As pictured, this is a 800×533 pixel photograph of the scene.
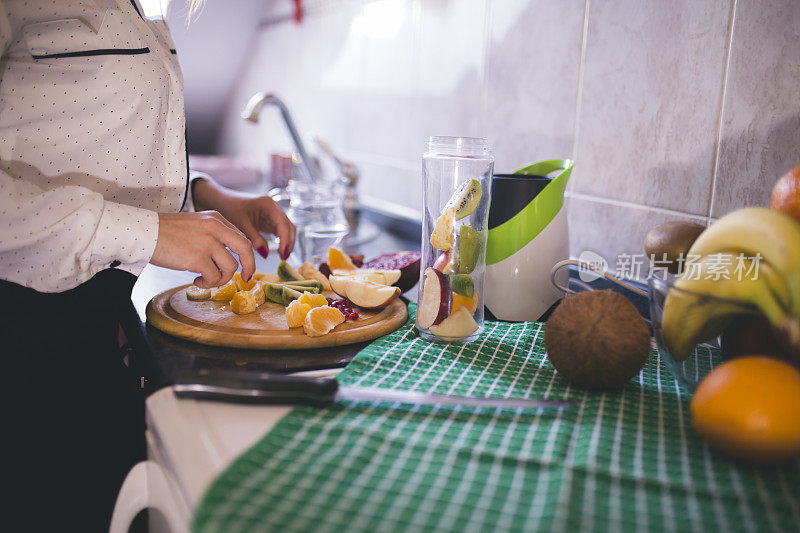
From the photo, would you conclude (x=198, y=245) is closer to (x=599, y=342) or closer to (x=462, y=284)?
(x=462, y=284)

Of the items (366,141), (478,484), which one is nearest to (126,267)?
(478,484)

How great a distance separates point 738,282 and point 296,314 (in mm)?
531

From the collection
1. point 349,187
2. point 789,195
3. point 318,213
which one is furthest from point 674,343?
point 349,187

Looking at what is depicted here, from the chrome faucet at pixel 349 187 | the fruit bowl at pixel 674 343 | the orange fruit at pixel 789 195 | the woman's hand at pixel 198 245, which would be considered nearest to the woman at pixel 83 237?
the woman's hand at pixel 198 245

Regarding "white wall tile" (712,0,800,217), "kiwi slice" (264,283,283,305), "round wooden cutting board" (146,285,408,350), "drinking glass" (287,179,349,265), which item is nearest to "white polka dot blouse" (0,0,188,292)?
"round wooden cutting board" (146,285,408,350)

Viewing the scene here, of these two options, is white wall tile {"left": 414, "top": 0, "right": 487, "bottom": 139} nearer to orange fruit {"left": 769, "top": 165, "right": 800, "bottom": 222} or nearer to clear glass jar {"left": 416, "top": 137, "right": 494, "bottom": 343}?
clear glass jar {"left": 416, "top": 137, "right": 494, "bottom": 343}

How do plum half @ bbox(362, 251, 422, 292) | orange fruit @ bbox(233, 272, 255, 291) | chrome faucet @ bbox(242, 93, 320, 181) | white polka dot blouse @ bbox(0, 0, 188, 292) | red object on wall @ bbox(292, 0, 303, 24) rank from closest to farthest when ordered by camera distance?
white polka dot blouse @ bbox(0, 0, 188, 292), orange fruit @ bbox(233, 272, 255, 291), plum half @ bbox(362, 251, 422, 292), chrome faucet @ bbox(242, 93, 320, 181), red object on wall @ bbox(292, 0, 303, 24)

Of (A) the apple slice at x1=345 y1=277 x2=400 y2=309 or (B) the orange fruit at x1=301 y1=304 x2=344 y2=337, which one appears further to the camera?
(A) the apple slice at x1=345 y1=277 x2=400 y2=309

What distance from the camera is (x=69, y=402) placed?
94cm

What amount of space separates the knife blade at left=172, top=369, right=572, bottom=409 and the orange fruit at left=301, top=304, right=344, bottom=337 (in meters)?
0.17

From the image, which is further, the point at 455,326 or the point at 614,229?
the point at 614,229

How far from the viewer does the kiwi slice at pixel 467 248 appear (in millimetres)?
840

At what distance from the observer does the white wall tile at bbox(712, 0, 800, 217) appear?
0.83m

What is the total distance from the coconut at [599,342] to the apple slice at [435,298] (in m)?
0.18
